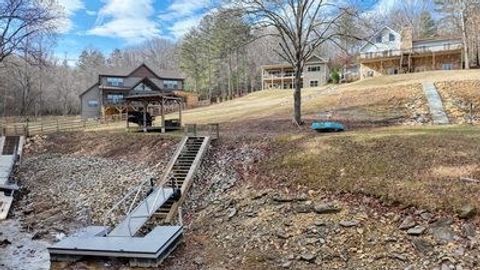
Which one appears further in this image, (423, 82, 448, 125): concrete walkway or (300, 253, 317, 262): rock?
(423, 82, 448, 125): concrete walkway

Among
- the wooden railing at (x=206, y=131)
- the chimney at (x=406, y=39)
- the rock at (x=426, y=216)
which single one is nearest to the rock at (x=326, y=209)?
the rock at (x=426, y=216)

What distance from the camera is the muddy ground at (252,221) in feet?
32.6

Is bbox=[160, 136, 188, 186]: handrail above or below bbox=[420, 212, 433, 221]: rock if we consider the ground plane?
above

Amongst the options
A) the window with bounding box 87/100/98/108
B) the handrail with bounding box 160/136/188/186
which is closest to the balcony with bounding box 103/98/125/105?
the window with bounding box 87/100/98/108

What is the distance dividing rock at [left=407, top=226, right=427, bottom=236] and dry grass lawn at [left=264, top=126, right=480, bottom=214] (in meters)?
0.85

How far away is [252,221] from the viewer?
12414 mm

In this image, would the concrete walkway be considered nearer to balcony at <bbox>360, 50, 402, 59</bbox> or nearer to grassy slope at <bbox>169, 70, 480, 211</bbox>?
grassy slope at <bbox>169, 70, 480, 211</bbox>

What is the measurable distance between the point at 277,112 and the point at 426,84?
38.1 ft

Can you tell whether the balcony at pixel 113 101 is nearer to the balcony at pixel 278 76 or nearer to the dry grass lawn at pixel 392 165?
the balcony at pixel 278 76

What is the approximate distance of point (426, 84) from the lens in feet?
101

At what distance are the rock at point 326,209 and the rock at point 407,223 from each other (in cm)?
182

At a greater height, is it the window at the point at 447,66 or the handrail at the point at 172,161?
the window at the point at 447,66

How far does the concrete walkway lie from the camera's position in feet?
75.7

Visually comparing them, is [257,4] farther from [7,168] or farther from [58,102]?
[58,102]
